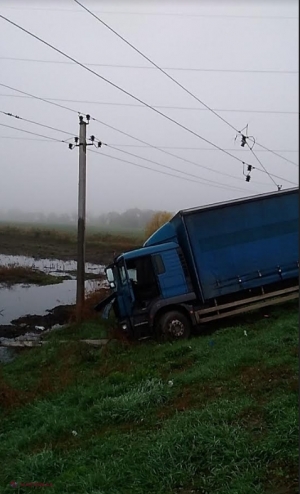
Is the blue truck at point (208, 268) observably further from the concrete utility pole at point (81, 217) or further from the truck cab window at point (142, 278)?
the concrete utility pole at point (81, 217)

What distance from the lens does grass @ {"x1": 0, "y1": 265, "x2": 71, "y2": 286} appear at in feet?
84.2

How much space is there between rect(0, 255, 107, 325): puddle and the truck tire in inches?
327

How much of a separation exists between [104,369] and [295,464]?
5383 mm

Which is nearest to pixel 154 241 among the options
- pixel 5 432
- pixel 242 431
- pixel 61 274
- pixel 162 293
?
pixel 162 293

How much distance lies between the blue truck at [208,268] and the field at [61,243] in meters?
14.3

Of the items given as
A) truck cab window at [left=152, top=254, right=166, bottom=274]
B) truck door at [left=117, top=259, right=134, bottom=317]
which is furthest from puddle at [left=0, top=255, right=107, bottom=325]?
truck cab window at [left=152, top=254, right=166, bottom=274]

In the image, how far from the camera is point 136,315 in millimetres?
11375

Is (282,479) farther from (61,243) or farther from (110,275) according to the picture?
(61,243)

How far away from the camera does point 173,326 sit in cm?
1118

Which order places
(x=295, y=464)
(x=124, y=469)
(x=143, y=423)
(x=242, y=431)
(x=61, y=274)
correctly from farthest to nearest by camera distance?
1. (x=61, y=274)
2. (x=143, y=423)
3. (x=242, y=431)
4. (x=124, y=469)
5. (x=295, y=464)

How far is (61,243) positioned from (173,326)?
22906 mm

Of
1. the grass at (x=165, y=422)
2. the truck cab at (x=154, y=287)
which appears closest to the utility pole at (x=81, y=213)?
the truck cab at (x=154, y=287)

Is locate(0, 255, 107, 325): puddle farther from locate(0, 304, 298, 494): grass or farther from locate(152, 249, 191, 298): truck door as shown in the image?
locate(0, 304, 298, 494): grass

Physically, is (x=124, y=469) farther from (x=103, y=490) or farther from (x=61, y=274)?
(x=61, y=274)
